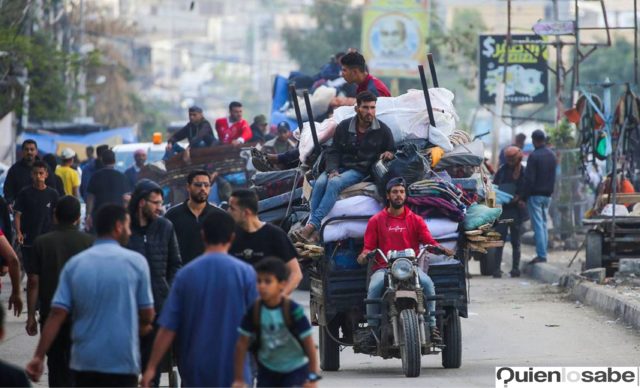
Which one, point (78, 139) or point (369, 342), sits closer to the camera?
point (369, 342)

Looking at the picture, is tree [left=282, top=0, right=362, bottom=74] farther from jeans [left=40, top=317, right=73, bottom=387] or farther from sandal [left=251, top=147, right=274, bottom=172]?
jeans [left=40, top=317, right=73, bottom=387]

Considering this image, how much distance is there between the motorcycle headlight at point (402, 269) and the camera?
41.6 feet

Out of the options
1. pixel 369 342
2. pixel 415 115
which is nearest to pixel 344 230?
pixel 369 342

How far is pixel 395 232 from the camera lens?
42.4 ft

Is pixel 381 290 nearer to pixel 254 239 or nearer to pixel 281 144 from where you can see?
pixel 254 239

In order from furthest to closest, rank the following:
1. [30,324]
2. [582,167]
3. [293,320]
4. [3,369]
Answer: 1. [582,167]
2. [30,324]
3. [293,320]
4. [3,369]

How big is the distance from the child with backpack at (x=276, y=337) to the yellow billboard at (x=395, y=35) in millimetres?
54732

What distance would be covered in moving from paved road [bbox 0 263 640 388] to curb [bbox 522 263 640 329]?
15 centimetres

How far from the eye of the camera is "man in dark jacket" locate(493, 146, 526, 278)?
2339 cm

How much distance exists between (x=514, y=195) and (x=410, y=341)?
11.4 metres

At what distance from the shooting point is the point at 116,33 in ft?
219

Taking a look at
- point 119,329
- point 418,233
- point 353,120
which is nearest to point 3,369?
point 119,329

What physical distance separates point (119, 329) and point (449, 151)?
631 cm

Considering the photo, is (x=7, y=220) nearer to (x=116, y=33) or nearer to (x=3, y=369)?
(x=3, y=369)
